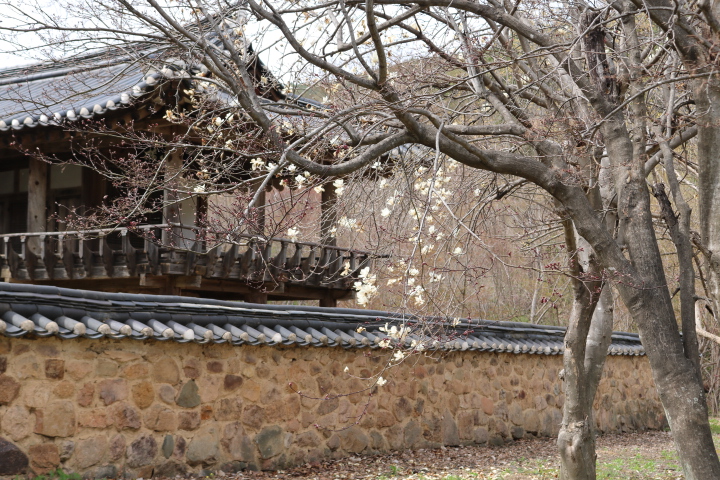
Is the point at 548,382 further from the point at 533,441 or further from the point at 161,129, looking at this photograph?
the point at 161,129

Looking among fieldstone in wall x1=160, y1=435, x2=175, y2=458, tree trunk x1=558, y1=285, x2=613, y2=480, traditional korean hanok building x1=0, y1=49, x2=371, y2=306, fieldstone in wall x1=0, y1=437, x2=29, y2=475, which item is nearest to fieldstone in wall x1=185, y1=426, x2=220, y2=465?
fieldstone in wall x1=160, y1=435, x2=175, y2=458

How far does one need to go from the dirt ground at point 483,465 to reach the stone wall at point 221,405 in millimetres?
188

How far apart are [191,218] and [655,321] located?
315 inches

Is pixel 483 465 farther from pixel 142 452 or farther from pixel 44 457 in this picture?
pixel 44 457

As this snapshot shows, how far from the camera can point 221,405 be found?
20.8 feet

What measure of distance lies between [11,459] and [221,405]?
1862 mm

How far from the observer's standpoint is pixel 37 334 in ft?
16.1

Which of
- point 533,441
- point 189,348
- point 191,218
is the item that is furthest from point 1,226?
point 533,441

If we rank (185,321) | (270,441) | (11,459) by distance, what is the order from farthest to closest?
(270,441)
(185,321)
(11,459)

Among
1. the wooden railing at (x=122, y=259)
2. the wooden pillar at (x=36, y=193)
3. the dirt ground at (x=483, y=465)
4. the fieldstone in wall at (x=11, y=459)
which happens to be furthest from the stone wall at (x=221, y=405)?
the wooden pillar at (x=36, y=193)

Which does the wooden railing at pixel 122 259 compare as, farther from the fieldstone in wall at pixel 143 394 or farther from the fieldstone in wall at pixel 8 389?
the fieldstone in wall at pixel 8 389

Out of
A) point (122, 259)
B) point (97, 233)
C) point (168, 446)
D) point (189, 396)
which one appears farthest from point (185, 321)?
point (122, 259)

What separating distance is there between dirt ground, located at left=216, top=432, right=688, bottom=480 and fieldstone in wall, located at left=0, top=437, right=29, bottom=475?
5.61ft

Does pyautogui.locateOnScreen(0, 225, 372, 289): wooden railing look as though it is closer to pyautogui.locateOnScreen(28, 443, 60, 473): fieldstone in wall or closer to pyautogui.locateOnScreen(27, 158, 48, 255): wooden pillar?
pyautogui.locateOnScreen(27, 158, 48, 255): wooden pillar
